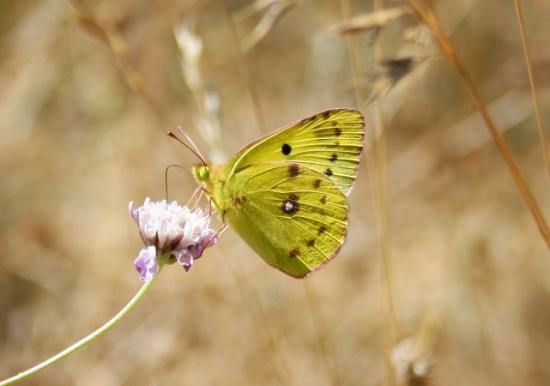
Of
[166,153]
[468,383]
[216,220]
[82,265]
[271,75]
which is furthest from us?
[271,75]

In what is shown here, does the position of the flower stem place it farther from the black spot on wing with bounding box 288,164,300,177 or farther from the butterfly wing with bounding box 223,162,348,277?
the black spot on wing with bounding box 288,164,300,177

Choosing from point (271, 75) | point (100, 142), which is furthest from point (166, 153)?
point (271, 75)

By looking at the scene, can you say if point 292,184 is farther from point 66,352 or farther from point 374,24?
point 66,352

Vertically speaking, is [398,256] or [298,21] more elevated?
[298,21]

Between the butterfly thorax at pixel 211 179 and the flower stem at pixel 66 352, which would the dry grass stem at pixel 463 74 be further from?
the flower stem at pixel 66 352

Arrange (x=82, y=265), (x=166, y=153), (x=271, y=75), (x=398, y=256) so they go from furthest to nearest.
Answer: (x=271, y=75) → (x=166, y=153) → (x=398, y=256) → (x=82, y=265)

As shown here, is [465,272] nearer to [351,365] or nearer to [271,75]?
[351,365]

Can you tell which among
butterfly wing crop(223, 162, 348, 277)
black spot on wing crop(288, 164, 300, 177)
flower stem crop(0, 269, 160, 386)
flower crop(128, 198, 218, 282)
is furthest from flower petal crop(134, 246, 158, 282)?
black spot on wing crop(288, 164, 300, 177)
